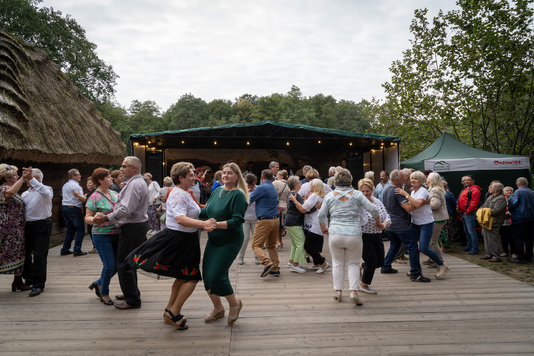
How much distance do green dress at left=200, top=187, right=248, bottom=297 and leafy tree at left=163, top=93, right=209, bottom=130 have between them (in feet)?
157

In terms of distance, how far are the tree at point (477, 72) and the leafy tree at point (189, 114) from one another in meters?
38.8

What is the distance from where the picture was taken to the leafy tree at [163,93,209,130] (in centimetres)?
5053

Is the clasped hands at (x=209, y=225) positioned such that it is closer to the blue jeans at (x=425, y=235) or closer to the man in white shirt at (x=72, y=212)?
the blue jeans at (x=425, y=235)

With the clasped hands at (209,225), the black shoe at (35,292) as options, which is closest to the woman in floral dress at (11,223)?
the black shoe at (35,292)

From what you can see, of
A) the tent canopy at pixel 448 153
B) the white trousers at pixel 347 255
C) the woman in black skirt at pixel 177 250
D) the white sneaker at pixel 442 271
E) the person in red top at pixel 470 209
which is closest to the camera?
the woman in black skirt at pixel 177 250

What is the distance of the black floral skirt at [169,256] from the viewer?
3.35m

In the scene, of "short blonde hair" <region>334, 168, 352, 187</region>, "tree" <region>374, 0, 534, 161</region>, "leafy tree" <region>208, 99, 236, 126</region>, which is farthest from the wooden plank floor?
"leafy tree" <region>208, 99, 236, 126</region>

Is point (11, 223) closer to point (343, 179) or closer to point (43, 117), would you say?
point (343, 179)

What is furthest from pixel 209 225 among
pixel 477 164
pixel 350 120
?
pixel 350 120

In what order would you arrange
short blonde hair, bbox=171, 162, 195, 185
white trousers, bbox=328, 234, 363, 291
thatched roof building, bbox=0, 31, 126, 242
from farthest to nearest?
thatched roof building, bbox=0, 31, 126, 242
white trousers, bbox=328, 234, 363, 291
short blonde hair, bbox=171, 162, 195, 185

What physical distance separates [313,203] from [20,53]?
993cm

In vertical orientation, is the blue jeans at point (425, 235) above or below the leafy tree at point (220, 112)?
below

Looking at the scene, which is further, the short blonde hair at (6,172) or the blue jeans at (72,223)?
the blue jeans at (72,223)

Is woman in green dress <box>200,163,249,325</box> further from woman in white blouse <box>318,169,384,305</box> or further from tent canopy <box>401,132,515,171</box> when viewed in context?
tent canopy <box>401,132,515,171</box>
